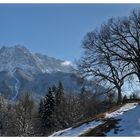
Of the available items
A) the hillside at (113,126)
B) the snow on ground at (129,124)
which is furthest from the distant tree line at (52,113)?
the snow on ground at (129,124)

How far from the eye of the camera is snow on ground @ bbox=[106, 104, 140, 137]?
597 inches

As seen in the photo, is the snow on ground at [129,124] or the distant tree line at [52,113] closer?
the snow on ground at [129,124]

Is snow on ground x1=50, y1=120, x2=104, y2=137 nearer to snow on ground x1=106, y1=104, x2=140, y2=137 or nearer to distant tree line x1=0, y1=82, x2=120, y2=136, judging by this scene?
snow on ground x1=106, y1=104, x2=140, y2=137

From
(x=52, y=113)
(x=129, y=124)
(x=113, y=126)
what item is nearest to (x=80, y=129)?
(x=113, y=126)

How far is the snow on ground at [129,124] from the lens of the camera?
15.2 meters

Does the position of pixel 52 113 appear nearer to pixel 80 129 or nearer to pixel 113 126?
pixel 80 129

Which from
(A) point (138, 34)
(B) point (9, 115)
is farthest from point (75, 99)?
(A) point (138, 34)

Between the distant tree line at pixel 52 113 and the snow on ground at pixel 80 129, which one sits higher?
the distant tree line at pixel 52 113

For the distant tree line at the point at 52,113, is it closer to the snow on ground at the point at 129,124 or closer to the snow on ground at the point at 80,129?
the snow on ground at the point at 80,129

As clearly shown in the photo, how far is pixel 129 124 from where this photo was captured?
16656 mm

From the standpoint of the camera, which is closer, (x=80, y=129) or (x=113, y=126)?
(x=113, y=126)

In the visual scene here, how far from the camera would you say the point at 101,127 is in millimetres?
16812

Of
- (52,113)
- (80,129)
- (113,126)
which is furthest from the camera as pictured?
(52,113)

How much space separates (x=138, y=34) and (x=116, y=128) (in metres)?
15.8
